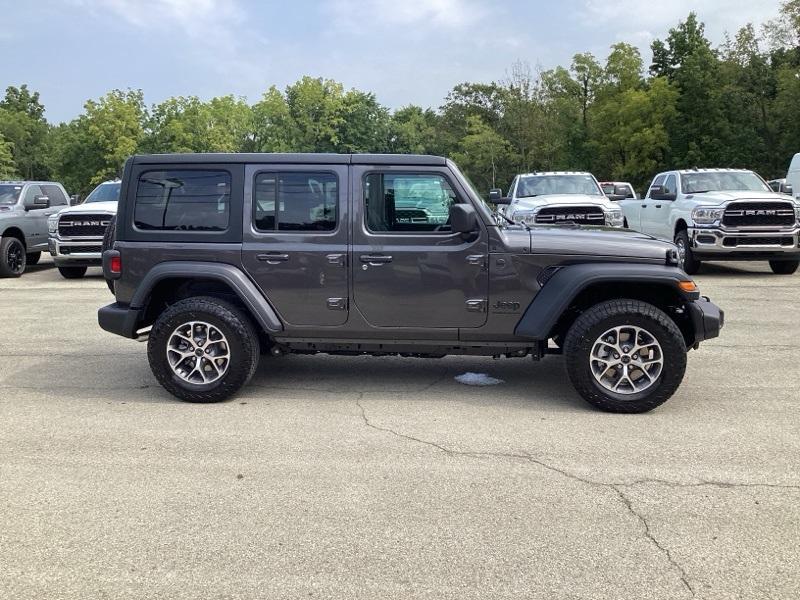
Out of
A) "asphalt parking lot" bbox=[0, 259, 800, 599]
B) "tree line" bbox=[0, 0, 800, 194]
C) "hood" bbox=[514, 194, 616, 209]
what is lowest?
"asphalt parking lot" bbox=[0, 259, 800, 599]

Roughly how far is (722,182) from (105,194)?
1259 cm

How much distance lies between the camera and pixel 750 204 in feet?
41.5

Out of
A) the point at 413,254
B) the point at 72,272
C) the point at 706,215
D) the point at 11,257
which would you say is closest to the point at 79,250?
the point at 72,272

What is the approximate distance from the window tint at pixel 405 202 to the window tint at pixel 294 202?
310 mm

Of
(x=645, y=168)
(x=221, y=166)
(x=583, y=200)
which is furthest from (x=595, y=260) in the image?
(x=645, y=168)

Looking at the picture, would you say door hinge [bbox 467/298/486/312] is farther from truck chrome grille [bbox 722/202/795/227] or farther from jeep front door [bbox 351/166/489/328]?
truck chrome grille [bbox 722/202/795/227]

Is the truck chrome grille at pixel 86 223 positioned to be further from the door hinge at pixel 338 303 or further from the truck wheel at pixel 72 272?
the door hinge at pixel 338 303

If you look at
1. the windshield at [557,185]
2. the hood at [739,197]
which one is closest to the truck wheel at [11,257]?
the windshield at [557,185]

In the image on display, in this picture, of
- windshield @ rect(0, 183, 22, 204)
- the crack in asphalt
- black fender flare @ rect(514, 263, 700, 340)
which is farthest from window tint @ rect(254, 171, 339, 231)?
windshield @ rect(0, 183, 22, 204)

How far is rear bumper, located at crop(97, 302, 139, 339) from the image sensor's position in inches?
221

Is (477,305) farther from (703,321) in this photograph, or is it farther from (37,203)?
(37,203)

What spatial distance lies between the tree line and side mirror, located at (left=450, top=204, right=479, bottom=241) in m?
37.9

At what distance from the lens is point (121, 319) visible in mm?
5637

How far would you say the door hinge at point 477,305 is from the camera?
535 centimetres
